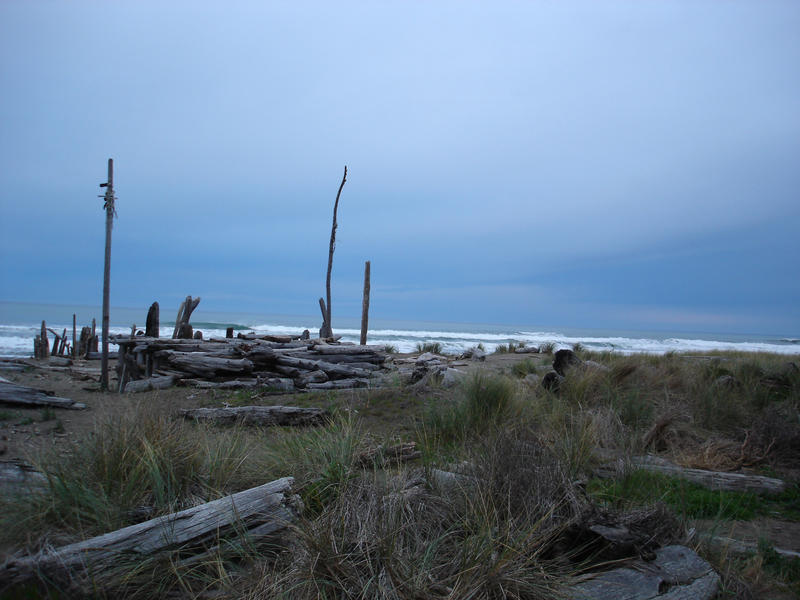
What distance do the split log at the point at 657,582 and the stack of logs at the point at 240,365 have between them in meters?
7.58

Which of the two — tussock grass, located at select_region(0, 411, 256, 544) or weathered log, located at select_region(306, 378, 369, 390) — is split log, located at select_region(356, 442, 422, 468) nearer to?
tussock grass, located at select_region(0, 411, 256, 544)

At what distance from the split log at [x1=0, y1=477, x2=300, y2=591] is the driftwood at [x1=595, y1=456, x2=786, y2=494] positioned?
3.26 meters

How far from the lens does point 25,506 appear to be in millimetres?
2943

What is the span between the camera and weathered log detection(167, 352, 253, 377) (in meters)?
10.6

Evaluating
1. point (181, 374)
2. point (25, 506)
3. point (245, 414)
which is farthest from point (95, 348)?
point (25, 506)

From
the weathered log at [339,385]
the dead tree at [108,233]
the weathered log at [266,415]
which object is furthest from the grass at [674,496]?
the dead tree at [108,233]

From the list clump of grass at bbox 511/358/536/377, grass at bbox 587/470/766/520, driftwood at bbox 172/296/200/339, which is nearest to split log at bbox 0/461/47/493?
grass at bbox 587/470/766/520

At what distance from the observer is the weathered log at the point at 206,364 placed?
10.6m

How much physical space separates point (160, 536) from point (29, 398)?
25.7 feet

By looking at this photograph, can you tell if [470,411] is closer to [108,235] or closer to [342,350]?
[342,350]

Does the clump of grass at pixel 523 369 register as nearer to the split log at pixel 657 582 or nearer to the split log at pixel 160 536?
the split log at pixel 657 582

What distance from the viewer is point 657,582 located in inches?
103

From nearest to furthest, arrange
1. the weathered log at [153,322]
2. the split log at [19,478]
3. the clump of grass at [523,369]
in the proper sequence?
the split log at [19,478] < the clump of grass at [523,369] < the weathered log at [153,322]

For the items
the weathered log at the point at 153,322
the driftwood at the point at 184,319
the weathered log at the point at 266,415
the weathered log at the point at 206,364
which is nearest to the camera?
the weathered log at the point at 266,415
